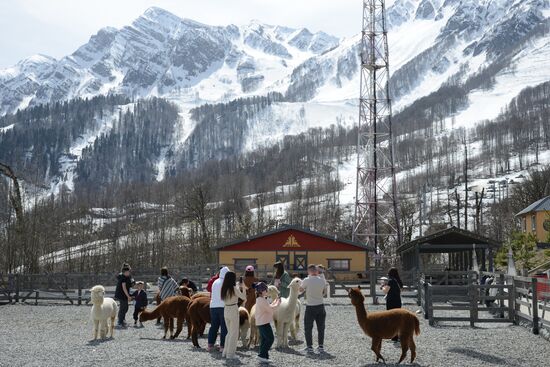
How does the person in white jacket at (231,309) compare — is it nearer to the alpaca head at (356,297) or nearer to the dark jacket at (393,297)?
the alpaca head at (356,297)

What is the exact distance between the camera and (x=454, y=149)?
17712 cm

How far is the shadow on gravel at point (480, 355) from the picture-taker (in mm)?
13148

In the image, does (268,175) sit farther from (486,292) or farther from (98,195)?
(486,292)

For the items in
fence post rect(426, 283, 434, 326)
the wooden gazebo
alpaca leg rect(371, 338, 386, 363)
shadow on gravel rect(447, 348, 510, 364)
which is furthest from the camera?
the wooden gazebo

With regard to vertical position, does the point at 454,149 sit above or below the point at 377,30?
above

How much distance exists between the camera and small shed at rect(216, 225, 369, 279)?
41.5 meters

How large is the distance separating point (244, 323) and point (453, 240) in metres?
19.0

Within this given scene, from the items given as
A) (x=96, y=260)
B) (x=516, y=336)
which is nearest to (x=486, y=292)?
(x=516, y=336)

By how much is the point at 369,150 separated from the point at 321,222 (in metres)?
52.4

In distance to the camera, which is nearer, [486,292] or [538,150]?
[486,292]

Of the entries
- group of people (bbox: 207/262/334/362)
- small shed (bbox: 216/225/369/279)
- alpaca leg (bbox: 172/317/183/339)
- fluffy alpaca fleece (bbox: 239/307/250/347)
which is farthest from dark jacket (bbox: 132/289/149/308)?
small shed (bbox: 216/225/369/279)

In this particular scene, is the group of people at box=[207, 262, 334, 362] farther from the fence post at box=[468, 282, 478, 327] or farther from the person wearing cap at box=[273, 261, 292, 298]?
the fence post at box=[468, 282, 478, 327]

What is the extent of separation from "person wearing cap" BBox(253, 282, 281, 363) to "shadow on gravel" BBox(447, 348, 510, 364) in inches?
150

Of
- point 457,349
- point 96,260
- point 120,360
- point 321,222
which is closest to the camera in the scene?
point 120,360
